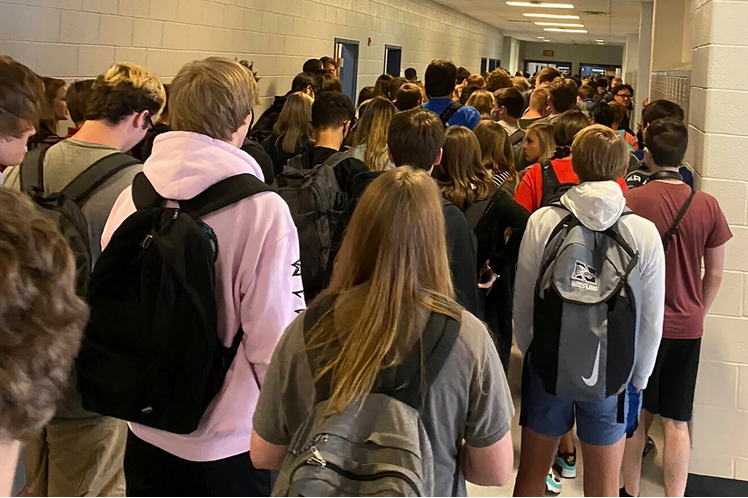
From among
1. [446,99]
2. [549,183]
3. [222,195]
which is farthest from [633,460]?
[446,99]

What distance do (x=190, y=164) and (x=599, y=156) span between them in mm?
1417

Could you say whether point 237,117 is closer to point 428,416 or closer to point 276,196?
point 276,196

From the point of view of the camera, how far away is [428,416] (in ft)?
4.55

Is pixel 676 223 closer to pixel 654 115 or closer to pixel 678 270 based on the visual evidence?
pixel 678 270

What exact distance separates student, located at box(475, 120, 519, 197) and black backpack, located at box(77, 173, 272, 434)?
6.49 ft

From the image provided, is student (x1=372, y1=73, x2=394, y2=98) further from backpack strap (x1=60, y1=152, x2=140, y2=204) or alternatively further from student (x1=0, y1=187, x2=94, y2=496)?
student (x1=0, y1=187, x2=94, y2=496)

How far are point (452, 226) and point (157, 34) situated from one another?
4031 millimetres

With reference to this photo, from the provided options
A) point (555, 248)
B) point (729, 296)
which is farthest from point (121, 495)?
point (729, 296)

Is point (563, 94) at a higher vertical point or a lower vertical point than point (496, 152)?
higher

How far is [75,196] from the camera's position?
2.22m

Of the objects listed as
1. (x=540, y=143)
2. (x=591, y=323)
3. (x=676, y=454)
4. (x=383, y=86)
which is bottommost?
(x=676, y=454)

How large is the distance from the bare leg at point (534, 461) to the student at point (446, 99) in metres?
2.35

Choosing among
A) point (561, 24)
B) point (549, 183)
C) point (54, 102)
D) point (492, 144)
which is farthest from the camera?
point (561, 24)

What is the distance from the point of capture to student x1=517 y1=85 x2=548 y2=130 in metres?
4.84
